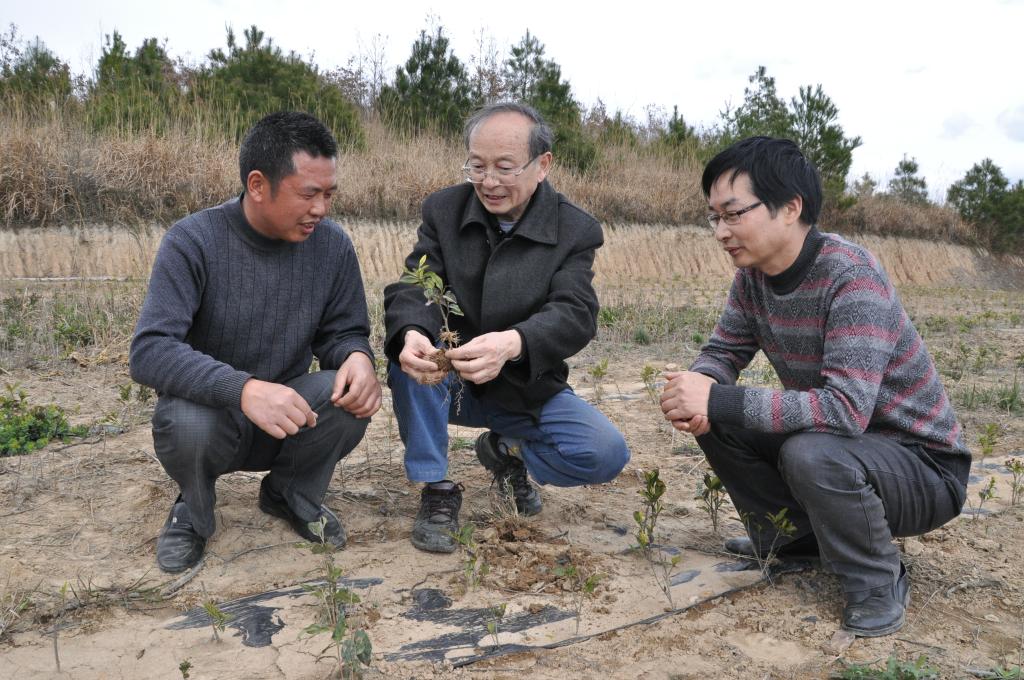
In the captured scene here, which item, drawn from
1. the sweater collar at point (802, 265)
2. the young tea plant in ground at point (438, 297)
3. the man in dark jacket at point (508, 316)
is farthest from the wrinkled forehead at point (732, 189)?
the young tea plant in ground at point (438, 297)

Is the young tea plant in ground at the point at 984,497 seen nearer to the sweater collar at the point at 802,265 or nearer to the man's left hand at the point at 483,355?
the sweater collar at the point at 802,265

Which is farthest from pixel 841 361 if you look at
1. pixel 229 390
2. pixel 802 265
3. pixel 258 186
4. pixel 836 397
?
pixel 258 186

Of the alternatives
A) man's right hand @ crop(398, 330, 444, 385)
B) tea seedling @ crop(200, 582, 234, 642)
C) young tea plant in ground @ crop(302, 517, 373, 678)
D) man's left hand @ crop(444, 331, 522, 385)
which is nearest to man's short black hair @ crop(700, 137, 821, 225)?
man's left hand @ crop(444, 331, 522, 385)

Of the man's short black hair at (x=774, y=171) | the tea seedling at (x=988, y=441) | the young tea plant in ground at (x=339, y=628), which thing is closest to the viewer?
the young tea plant in ground at (x=339, y=628)

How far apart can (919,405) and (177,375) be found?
8.07 feet

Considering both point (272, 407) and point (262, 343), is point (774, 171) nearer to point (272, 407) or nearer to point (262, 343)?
point (272, 407)

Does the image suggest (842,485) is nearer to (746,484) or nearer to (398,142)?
(746,484)

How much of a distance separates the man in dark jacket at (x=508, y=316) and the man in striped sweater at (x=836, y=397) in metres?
0.58

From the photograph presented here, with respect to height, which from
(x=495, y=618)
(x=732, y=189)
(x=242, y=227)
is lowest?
(x=495, y=618)

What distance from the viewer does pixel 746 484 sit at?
292 centimetres

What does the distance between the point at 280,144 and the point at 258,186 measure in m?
0.18

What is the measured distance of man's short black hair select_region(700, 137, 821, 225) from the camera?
2561mm

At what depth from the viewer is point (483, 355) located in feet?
9.37

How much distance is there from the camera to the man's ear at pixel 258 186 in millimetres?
2924
